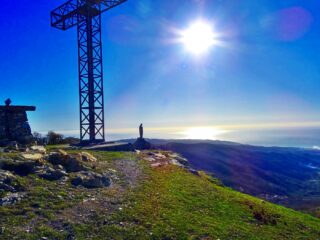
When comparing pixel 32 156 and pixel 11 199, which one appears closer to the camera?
pixel 11 199

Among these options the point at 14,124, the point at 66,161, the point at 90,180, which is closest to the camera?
the point at 90,180

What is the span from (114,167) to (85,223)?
8.66 metres

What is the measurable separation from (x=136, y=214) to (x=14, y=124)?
17053 millimetres

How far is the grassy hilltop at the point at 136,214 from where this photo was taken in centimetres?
1031

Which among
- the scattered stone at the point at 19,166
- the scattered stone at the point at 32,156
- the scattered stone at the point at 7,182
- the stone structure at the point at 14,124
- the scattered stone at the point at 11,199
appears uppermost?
the stone structure at the point at 14,124

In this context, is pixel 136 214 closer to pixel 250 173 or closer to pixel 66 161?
pixel 66 161

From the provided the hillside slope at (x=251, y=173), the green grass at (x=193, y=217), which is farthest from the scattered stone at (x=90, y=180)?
the hillside slope at (x=251, y=173)

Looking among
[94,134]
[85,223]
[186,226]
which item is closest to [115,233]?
[85,223]

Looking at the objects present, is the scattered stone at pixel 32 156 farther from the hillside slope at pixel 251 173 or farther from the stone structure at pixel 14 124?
the hillside slope at pixel 251 173

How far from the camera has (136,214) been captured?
11977 mm

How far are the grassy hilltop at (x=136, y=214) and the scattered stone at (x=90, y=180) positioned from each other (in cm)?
41

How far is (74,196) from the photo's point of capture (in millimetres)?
12977

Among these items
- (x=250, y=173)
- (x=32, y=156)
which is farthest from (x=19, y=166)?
(x=250, y=173)

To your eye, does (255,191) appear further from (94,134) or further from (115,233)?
(115,233)
